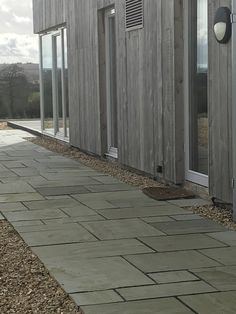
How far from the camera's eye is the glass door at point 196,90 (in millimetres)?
7312

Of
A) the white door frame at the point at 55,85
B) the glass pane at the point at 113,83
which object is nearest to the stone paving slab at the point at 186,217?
the glass pane at the point at 113,83

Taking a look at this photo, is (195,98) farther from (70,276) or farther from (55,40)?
(55,40)

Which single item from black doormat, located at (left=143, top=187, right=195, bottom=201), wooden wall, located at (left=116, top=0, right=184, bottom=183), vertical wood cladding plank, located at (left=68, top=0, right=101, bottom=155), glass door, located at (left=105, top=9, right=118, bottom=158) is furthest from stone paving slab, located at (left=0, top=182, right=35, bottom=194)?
vertical wood cladding plank, located at (left=68, top=0, right=101, bottom=155)

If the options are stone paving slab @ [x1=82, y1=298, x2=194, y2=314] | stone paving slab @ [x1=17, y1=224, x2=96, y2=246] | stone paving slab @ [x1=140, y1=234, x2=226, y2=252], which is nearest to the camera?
stone paving slab @ [x1=82, y1=298, x2=194, y2=314]

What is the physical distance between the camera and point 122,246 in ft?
17.5

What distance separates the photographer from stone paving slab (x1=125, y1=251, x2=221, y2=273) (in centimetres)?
469

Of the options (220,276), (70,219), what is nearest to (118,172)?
(70,219)

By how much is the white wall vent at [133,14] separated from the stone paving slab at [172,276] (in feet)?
16.3

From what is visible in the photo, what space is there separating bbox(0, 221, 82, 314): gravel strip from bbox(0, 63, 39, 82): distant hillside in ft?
60.4

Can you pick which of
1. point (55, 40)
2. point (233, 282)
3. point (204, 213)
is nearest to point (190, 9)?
point (204, 213)

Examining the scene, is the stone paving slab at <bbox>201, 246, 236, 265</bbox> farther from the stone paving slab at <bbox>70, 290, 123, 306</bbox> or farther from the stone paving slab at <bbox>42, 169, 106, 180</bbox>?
the stone paving slab at <bbox>42, 169, 106, 180</bbox>

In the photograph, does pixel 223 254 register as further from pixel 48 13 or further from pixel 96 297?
pixel 48 13

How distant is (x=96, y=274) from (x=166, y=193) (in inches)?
126

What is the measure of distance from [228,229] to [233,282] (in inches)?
62.4
